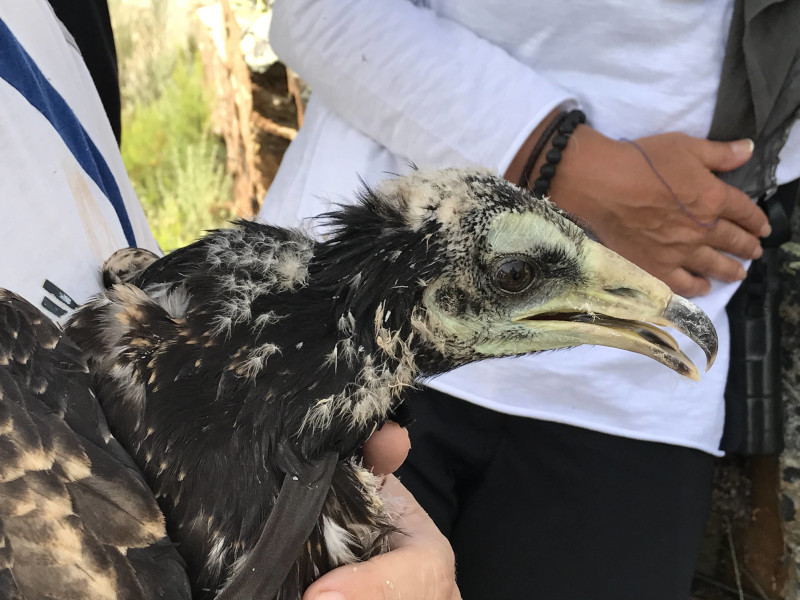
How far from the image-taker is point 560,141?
1864 mm

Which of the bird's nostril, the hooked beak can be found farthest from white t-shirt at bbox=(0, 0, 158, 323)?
the bird's nostril

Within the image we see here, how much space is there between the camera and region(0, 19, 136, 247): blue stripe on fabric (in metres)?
1.31

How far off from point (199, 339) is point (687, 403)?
4.49 feet

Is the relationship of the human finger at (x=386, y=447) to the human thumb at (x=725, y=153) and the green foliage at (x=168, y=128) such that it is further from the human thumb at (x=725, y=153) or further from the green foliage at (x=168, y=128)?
the green foliage at (x=168, y=128)

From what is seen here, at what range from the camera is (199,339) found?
118 cm

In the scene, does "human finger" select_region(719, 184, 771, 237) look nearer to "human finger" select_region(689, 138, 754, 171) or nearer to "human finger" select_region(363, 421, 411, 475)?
"human finger" select_region(689, 138, 754, 171)

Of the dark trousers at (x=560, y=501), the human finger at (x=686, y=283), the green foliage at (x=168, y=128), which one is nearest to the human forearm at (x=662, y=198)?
the human finger at (x=686, y=283)

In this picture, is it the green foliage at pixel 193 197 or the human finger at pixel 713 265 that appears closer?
the human finger at pixel 713 265

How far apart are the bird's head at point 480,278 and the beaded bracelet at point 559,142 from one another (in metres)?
0.54

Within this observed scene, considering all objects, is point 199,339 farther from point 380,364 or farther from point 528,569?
point 528,569

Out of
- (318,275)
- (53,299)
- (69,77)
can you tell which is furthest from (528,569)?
(69,77)

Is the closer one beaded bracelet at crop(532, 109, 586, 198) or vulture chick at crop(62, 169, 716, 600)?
vulture chick at crop(62, 169, 716, 600)

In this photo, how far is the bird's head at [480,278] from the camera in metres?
1.22

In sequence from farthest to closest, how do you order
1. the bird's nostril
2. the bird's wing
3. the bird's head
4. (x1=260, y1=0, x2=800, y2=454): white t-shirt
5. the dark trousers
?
the dark trousers < (x1=260, y1=0, x2=800, y2=454): white t-shirt < the bird's nostril < the bird's head < the bird's wing
